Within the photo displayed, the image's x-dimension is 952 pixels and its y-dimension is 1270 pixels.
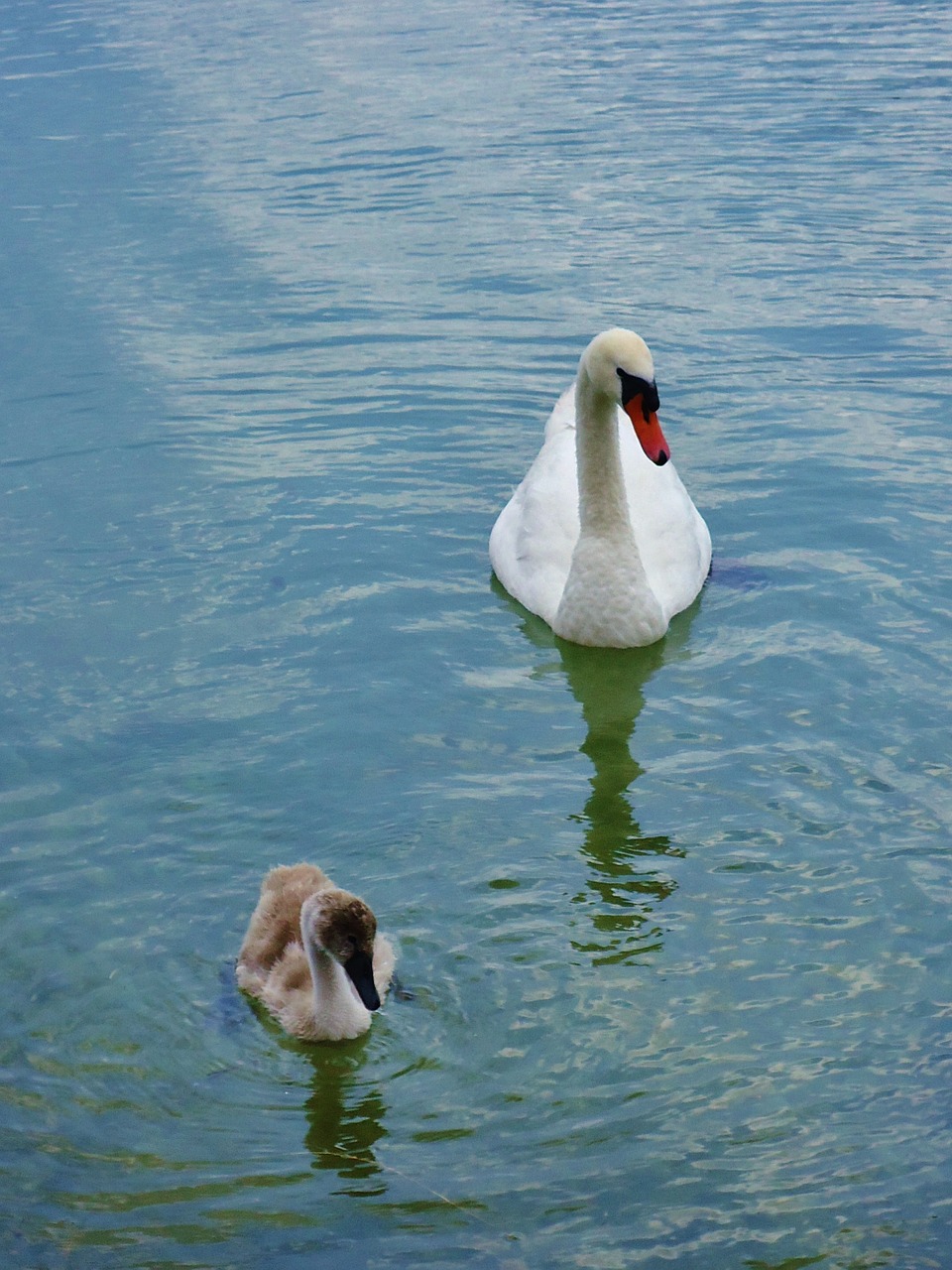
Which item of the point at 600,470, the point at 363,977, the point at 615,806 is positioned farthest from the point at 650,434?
the point at 363,977

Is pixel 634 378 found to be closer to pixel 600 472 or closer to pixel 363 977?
pixel 600 472

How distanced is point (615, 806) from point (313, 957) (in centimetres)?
199

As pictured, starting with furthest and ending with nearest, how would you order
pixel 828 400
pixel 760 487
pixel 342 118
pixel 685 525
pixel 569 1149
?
pixel 342 118, pixel 828 400, pixel 760 487, pixel 685 525, pixel 569 1149

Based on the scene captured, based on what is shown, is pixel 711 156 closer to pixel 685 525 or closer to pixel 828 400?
pixel 828 400

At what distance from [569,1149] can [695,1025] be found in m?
0.79

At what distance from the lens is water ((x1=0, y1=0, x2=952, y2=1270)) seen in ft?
17.6

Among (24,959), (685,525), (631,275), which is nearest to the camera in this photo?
(24,959)

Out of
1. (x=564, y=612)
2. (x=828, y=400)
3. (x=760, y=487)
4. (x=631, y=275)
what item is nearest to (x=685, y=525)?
(x=564, y=612)

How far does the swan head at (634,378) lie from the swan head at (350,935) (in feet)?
10.2

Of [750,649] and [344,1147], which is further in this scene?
[750,649]

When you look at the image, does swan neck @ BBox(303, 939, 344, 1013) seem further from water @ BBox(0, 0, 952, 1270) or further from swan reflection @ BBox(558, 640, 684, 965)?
swan reflection @ BBox(558, 640, 684, 965)

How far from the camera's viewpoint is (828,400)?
11688 millimetres

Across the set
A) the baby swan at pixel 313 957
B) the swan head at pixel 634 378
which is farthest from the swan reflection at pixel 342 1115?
the swan head at pixel 634 378

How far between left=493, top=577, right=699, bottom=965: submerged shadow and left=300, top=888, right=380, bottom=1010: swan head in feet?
3.51
